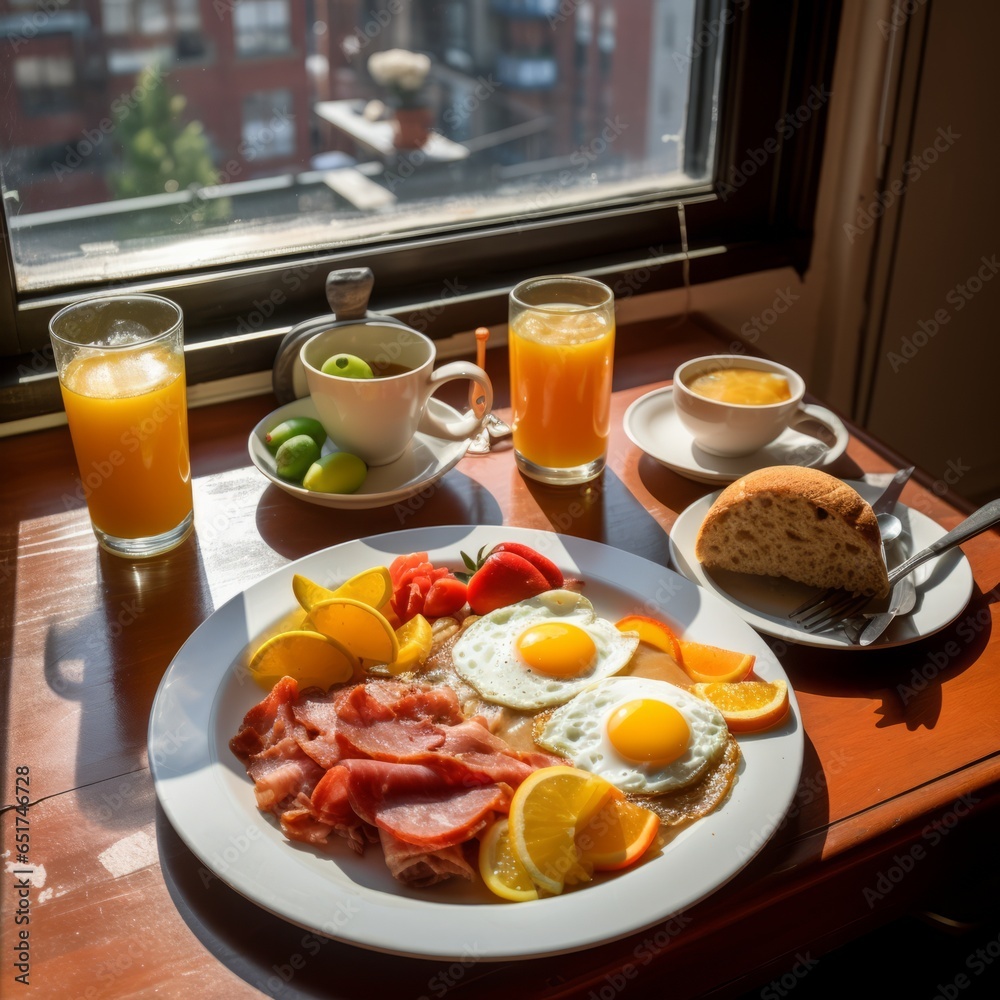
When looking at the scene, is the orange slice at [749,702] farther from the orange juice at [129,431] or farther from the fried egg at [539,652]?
the orange juice at [129,431]

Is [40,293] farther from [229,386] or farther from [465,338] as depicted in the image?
[465,338]

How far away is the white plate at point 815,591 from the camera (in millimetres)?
1163

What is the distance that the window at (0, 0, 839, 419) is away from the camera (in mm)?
1638

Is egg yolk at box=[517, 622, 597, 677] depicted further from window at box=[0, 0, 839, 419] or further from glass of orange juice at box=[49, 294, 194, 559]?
window at box=[0, 0, 839, 419]

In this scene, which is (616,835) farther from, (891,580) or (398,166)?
(398,166)

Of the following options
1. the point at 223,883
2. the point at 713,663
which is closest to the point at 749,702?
the point at 713,663

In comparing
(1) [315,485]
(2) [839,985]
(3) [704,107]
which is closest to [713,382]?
(1) [315,485]

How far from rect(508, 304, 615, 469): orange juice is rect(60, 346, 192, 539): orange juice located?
48 cm

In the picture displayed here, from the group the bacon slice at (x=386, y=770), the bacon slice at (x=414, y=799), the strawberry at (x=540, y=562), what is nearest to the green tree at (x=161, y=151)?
the strawberry at (x=540, y=562)

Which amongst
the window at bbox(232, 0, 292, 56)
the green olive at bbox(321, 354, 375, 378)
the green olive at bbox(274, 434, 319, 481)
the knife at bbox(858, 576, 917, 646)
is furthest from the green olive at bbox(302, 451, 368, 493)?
the window at bbox(232, 0, 292, 56)

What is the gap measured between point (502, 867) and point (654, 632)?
0.34 meters

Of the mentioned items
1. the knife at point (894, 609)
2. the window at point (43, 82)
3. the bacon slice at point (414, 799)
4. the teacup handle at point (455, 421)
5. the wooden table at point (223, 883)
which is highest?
the window at point (43, 82)

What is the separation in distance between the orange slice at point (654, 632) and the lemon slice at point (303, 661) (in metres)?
0.31

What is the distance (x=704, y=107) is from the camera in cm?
205
